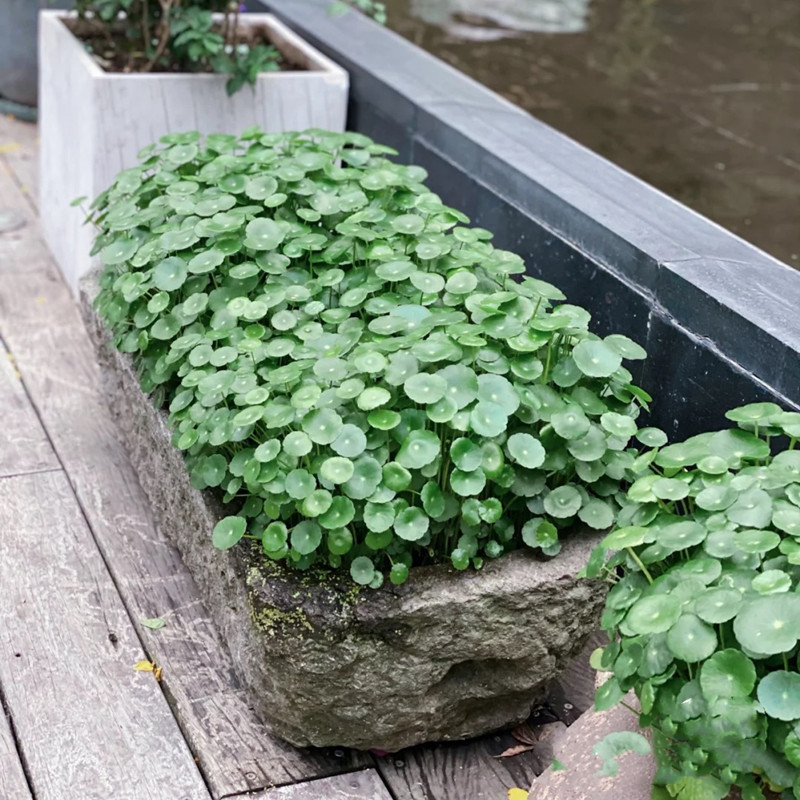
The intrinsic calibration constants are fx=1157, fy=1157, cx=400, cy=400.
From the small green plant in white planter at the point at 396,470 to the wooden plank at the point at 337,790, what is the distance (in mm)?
78

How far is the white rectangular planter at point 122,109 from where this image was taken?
3.39m

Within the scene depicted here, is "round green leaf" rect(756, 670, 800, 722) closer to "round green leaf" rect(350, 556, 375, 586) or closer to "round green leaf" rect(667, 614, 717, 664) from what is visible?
"round green leaf" rect(667, 614, 717, 664)

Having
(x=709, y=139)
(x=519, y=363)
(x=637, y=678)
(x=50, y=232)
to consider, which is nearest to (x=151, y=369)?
(x=519, y=363)

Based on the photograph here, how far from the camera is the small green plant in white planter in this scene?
6.41 feet

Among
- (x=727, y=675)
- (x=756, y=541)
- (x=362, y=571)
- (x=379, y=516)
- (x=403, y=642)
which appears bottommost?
(x=403, y=642)

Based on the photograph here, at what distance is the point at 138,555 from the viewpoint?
267cm

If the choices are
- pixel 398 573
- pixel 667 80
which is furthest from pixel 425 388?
pixel 667 80

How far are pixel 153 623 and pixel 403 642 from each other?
71 centimetres

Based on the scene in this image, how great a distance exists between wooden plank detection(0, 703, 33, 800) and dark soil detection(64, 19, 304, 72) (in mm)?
2271

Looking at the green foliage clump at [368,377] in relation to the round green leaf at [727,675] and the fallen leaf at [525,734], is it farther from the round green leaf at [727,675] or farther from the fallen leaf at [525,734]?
the round green leaf at [727,675]

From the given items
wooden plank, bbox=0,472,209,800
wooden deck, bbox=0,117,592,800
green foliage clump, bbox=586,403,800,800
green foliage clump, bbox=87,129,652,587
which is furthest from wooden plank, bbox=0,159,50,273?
green foliage clump, bbox=586,403,800,800

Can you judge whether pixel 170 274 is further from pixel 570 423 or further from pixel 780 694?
pixel 780 694

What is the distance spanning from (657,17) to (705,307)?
4293mm

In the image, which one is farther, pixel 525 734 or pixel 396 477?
pixel 525 734
